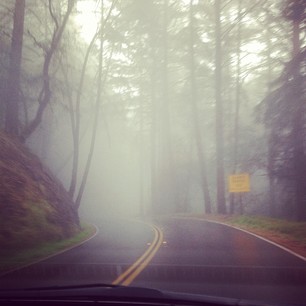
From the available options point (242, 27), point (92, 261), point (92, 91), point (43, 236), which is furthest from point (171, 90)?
→ point (92, 261)

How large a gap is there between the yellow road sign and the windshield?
0.09 m

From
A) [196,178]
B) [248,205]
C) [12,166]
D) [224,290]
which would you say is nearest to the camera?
[224,290]

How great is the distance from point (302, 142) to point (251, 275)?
13306mm

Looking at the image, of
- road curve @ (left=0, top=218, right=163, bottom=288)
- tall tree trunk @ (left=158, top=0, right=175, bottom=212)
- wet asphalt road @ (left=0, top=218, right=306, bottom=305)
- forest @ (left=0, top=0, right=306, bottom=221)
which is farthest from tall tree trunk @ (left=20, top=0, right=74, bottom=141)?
tall tree trunk @ (left=158, top=0, right=175, bottom=212)

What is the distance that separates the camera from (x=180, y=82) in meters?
37.8

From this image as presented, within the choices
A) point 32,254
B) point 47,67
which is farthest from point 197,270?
point 47,67

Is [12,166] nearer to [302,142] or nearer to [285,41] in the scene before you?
[302,142]

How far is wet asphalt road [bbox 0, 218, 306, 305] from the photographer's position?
8164 millimetres

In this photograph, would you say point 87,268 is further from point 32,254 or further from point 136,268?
point 32,254

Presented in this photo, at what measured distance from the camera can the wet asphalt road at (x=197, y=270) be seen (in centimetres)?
816

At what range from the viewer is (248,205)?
4159cm

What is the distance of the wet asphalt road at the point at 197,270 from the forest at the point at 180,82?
9.68 m

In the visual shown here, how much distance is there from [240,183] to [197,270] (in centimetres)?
1899

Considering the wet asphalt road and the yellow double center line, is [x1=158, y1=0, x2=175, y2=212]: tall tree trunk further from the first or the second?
the wet asphalt road
